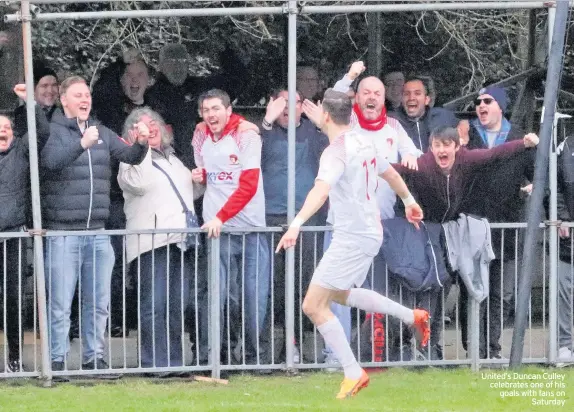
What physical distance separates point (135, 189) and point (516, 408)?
335 centimetres

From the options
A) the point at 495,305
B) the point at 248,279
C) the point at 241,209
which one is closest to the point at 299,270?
the point at 248,279

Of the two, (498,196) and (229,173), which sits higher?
(229,173)

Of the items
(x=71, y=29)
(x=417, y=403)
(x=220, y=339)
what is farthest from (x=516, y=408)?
(x=71, y=29)

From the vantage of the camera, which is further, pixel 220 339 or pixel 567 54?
pixel 567 54

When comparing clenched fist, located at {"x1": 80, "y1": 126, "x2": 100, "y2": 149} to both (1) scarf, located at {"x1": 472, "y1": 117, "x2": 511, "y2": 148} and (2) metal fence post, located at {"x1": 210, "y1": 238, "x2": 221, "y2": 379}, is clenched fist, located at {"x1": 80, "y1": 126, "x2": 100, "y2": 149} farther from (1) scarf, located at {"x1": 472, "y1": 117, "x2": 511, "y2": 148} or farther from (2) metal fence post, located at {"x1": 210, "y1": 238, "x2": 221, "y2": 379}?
(1) scarf, located at {"x1": 472, "y1": 117, "x2": 511, "y2": 148}

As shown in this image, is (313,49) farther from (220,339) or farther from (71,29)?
(220,339)

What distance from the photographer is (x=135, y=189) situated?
1086 cm

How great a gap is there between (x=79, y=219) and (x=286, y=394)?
2.06 meters

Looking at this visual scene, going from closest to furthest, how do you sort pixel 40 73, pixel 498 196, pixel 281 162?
pixel 281 162 → pixel 498 196 → pixel 40 73

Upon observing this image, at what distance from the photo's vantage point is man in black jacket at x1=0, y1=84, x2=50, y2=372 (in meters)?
10.6

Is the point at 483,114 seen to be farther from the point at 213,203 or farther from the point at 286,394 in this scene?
the point at 286,394

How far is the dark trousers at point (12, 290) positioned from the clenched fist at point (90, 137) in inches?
36.3

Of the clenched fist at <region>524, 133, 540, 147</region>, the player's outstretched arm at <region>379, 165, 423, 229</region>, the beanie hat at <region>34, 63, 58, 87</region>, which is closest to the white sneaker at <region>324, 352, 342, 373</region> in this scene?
the player's outstretched arm at <region>379, 165, 423, 229</region>

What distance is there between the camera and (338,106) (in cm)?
975
